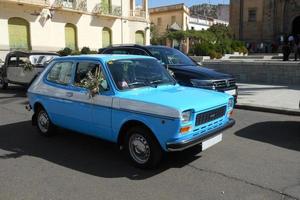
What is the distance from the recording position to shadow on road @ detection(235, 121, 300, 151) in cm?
684

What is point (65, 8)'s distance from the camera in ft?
102

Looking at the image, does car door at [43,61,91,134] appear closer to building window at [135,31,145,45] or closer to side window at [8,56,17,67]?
side window at [8,56,17,67]

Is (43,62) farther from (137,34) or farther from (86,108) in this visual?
(137,34)

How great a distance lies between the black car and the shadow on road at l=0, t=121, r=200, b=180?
3043 mm

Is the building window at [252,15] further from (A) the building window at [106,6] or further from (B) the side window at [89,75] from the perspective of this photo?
(B) the side window at [89,75]

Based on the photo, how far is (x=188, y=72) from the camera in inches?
362

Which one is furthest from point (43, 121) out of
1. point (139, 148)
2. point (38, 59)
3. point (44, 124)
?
point (38, 59)

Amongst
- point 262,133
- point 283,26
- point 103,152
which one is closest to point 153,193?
point 103,152

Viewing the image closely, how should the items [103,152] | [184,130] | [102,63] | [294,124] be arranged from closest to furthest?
1. [184,130]
2. [102,63]
3. [103,152]
4. [294,124]

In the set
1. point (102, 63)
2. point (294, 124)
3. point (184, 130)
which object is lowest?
point (294, 124)

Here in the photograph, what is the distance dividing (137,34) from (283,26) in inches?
716

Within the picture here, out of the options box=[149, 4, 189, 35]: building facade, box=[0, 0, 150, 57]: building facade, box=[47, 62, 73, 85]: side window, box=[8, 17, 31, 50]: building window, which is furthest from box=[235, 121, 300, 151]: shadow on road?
box=[149, 4, 189, 35]: building facade

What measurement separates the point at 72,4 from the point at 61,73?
27.3 meters

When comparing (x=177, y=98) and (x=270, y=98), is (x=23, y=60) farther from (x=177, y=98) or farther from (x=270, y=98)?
(x=177, y=98)
